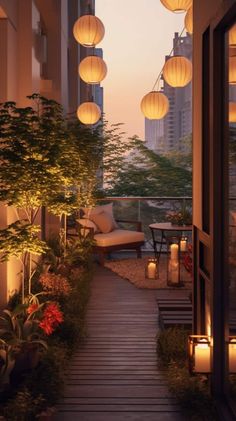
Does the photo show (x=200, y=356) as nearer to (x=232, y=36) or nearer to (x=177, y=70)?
(x=232, y=36)

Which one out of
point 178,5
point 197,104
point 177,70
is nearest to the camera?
point 197,104

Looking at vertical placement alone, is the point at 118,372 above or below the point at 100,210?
below

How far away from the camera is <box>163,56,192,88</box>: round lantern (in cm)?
611

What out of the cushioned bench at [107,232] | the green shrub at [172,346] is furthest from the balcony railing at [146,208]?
the green shrub at [172,346]

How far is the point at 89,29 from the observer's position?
697 centimetres

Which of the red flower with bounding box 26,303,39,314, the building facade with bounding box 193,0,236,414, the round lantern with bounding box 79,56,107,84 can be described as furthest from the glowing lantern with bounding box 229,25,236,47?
the round lantern with bounding box 79,56,107,84

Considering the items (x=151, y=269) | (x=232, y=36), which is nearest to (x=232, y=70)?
(x=232, y=36)

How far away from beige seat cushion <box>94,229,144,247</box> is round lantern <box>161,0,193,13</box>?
4224 mm

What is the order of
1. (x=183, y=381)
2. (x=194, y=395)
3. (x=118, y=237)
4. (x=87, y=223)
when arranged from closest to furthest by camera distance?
(x=194, y=395) < (x=183, y=381) < (x=118, y=237) < (x=87, y=223)

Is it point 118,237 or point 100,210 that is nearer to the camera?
point 118,237

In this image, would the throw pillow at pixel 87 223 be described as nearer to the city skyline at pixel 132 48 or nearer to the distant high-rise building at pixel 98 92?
the city skyline at pixel 132 48

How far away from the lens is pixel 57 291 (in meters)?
5.68

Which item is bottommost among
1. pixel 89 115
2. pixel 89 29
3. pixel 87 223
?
pixel 87 223

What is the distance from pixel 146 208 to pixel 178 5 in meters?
5.18
